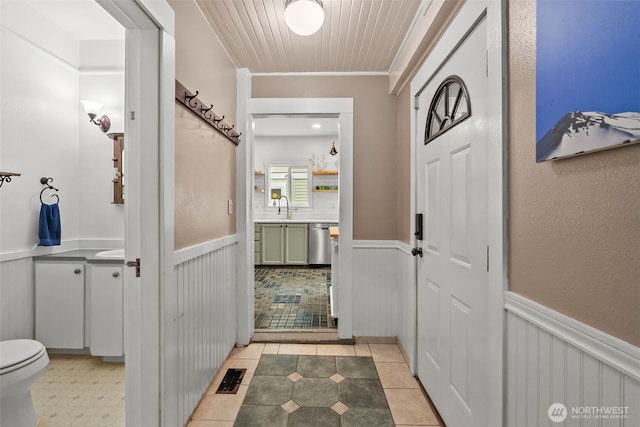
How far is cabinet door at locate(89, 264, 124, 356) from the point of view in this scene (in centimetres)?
213

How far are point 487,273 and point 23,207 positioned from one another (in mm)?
3127

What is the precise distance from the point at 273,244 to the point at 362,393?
12.9ft

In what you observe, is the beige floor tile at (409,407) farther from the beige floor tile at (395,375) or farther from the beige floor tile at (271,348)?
the beige floor tile at (271,348)

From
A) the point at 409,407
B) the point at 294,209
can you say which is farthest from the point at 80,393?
the point at 294,209

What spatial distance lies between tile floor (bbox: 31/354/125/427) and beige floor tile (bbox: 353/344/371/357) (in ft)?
5.51

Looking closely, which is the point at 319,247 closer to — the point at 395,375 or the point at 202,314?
the point at 395,375

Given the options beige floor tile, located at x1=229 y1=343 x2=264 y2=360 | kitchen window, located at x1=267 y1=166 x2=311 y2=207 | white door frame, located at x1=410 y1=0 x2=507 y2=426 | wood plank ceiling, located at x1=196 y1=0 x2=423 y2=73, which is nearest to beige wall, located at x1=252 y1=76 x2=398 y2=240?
wood plank ceiling, located at x1=196 y1=0 x2=423 y2=73

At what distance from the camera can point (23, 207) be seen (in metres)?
2.12

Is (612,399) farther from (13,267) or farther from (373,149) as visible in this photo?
(13,267)

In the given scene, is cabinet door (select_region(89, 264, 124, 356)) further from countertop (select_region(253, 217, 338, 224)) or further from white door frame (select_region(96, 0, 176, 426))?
countertop (select_region(253, 217, 338, 224))

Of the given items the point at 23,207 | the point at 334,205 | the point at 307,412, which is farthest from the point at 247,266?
the point at 334,205

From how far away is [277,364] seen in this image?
7.16ft

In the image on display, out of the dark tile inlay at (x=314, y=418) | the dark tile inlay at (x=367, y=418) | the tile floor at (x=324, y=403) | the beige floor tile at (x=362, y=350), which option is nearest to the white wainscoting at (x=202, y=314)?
the tile floor at (x=324, y=403)

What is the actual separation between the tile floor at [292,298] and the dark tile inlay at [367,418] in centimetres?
116
